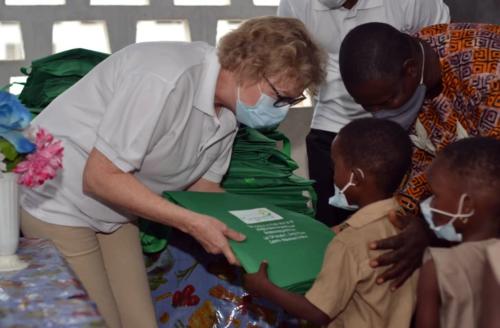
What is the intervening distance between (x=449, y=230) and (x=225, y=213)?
0.60 m

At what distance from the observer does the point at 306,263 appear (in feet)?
6.66

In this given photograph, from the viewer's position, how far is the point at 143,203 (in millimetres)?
1998

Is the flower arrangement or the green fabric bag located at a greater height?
the flower arrangement

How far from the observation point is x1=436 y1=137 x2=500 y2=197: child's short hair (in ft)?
5.99

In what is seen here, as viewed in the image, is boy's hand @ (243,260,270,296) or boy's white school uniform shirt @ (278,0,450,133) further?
boy's white school uniform shirt @ (278,0,450,133)

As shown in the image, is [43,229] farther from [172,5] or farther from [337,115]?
[172,5]

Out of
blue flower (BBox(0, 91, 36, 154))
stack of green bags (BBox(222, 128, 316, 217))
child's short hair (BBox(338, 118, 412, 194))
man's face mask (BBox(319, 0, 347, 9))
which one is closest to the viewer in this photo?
blue flower (BBox(0, 91, 36, 154))

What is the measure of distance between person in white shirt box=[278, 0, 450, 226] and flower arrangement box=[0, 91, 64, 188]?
123 centimetres

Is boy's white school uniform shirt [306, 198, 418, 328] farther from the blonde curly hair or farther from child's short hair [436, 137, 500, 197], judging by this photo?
the blonde curly hair

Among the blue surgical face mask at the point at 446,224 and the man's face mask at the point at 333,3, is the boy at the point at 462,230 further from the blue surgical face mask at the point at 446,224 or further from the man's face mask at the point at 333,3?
the man's face mask at the point at 333,3

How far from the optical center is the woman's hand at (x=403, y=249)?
6.39ft

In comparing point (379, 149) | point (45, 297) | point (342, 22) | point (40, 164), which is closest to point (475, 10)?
point (342, 22)

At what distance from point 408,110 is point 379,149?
17 centimetres

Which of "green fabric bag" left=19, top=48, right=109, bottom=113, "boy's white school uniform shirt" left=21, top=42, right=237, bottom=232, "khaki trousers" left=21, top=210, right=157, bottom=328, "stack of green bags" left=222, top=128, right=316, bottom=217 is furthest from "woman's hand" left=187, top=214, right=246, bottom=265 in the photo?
"green fabric bag" left=19, top=48, right=109, bottom=113
